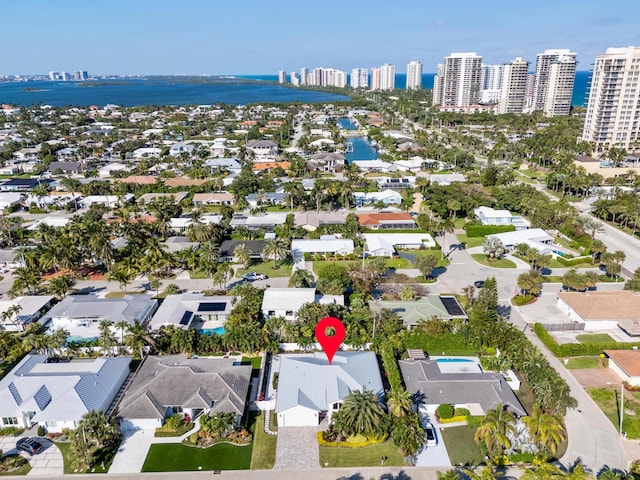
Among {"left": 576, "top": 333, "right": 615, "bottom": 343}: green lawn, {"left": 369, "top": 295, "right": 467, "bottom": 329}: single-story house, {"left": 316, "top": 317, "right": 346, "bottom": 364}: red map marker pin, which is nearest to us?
{"left": 316, "top": 317, "right": 346, "bottom": 364}: red map marker pin

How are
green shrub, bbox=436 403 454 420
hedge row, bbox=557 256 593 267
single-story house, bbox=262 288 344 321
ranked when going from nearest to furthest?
green shrub, bbox=436 403 454 420 < single-story house, bbox=262 288 344 321 < hedge row, bbox=557 256 593 267

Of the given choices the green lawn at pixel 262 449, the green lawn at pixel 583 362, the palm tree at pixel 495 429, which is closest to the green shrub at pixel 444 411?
the palm tree at pixel 495 429

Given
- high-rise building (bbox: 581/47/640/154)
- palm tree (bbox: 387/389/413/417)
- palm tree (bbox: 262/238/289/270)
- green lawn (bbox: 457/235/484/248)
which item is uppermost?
high-rise building (bbox: 581/47/640/154)

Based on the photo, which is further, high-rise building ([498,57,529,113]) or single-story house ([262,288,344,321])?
high-rise building ([498,57,529,113])

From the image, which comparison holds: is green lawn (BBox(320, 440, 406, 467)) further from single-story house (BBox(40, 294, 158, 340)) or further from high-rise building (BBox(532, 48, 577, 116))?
high-rise building (BBox(532, 48, 577, 116))

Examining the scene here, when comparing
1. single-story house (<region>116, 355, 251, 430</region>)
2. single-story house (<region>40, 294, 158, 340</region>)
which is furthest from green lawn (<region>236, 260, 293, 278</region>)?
single-story house (<region>116, 355, 251, 430</region>)

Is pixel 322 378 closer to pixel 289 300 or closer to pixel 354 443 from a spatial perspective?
pixel 354 443

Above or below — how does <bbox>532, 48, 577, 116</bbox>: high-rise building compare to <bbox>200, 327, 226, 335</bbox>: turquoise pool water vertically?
above
